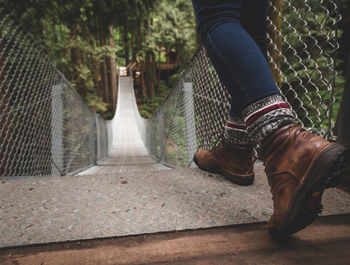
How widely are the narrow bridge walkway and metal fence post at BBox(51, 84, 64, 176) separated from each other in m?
0.93

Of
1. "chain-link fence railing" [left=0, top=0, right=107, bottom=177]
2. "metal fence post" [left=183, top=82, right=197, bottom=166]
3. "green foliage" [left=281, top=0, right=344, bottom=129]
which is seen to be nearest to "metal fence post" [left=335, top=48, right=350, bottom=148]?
"green foliage" [left=281, top=0, right=344, bottom=129]

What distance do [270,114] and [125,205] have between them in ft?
1.73

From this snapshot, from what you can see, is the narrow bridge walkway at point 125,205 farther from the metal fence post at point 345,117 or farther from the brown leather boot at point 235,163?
the metal fence post at point 345,117

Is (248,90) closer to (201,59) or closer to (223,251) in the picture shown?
(223,251)

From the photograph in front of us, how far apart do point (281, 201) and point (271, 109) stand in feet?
0.71

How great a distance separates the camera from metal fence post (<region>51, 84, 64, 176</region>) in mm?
1835

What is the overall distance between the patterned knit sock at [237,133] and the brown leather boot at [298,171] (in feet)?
0.99

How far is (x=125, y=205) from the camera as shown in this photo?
72 cm

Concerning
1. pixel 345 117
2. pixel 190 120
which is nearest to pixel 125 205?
pixel 345 117

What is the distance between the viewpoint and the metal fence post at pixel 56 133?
1.83 m

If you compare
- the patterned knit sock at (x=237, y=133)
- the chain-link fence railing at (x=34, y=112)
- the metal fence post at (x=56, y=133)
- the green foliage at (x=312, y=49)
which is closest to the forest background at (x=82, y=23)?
the chain-link fence railing at (x=34, y=112)

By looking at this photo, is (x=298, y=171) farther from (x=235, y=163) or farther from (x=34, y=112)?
(x=34, y=112)

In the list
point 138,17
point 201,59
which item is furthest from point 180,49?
point 201,59

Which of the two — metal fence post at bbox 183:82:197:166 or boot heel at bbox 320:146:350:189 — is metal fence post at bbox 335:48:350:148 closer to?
boot heel at bbox 320:146:350:189
